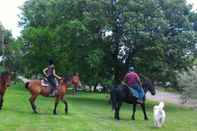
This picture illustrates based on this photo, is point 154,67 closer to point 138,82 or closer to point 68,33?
point 68,33

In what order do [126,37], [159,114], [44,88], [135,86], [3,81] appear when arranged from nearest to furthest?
1. [159,114]
2. [135,86]
3. [44,88]
4. [3,81]
5. [126,37]

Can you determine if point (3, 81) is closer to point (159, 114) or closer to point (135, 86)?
point (135, 86)

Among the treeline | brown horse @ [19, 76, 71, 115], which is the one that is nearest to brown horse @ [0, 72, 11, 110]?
brown horse @ [19, 76, 71, 115]

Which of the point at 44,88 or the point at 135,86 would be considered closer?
the point at 135,86

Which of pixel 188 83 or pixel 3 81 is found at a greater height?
pixel 188 83

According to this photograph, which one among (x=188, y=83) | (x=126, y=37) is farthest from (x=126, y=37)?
(x=188, y=83)

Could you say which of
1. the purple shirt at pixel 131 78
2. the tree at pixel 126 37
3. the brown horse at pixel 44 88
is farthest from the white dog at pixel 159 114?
the tree at pixel 126 37

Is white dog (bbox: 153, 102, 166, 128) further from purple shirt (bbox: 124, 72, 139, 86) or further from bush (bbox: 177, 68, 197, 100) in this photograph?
bush (bbox: 177, 68, 197, 100)

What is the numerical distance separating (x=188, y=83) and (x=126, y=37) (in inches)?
247

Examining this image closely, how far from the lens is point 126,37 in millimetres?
43812

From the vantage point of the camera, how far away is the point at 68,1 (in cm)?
4697

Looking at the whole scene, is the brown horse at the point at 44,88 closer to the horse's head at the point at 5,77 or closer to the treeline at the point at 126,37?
the horse's head at the point at 5,77

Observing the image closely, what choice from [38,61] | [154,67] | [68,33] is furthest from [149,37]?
[38,61]

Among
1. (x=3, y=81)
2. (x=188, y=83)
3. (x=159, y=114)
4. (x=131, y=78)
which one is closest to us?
(x=159, y=114)
